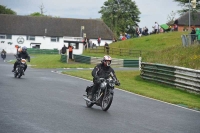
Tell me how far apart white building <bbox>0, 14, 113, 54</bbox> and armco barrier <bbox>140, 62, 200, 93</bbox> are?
84.7m

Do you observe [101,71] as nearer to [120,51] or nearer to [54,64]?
[54,64]

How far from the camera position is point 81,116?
13984 millimetres

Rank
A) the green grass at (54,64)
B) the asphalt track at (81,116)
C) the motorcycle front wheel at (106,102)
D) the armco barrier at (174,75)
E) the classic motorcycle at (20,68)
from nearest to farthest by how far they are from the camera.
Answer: the asphalt track at (81,116)
the motorcycle front wheel at (106,102)
the armco barrier at (174,75)
the classic motorcycle at (20,68)
the green grass at (54,64)

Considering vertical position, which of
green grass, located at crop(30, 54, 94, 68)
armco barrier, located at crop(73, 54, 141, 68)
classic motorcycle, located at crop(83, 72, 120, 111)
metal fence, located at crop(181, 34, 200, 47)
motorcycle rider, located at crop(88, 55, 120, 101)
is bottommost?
green grass, located at crop(30, 54, 94, 68)

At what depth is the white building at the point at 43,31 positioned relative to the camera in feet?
385

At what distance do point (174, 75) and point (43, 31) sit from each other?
92.1 meters

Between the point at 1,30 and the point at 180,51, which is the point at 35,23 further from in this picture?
the point at 180,51

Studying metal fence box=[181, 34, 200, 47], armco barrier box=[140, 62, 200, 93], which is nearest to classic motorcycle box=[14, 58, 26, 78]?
armco barrier box=[140, 62, 200, 93]

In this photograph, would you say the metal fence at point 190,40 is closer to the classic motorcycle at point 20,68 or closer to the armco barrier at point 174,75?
the armco barrier at point 174,75

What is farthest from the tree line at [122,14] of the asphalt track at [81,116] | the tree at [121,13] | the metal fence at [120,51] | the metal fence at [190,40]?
the asphalt track at [81,116]

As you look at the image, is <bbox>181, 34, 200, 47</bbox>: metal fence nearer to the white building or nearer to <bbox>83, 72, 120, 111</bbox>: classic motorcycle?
<bbox>83, 72, 120, 111</bbox>: classic motorcycle

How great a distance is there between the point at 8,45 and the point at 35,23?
8.33 m

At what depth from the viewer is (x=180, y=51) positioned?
34.7 meters

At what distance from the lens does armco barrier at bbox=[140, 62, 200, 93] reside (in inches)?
1008
